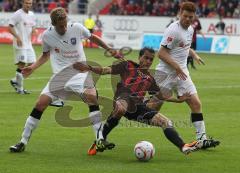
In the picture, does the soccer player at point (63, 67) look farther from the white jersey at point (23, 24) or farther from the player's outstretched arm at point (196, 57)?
the white jersey at point (23, 24)

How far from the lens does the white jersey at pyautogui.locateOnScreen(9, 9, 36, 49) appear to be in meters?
20.8

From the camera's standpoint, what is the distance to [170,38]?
12078 millimetres

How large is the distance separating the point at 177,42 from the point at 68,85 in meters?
1.95

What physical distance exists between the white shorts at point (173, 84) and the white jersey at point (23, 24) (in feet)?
28.9

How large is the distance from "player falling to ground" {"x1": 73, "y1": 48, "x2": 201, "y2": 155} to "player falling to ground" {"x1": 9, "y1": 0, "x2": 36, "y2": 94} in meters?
8.80

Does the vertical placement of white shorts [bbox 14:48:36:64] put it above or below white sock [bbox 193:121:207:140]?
below

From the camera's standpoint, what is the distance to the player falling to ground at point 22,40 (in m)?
20.3

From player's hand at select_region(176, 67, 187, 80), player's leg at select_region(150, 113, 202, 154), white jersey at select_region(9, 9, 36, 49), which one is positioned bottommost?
white jersey at select_region(9, 9, 36, 49)

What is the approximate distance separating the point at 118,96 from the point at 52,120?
13.3 ft

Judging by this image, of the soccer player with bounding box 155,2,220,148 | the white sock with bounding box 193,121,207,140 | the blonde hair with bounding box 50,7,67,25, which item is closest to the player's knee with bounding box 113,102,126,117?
the soccer player with bounding box 155,2,220,148

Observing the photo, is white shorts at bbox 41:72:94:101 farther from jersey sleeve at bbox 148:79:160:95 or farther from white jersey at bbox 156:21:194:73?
white jersey at bbox 156:21:194:73

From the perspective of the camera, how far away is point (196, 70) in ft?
95.6

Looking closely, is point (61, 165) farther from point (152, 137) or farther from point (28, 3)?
point (28, 3)

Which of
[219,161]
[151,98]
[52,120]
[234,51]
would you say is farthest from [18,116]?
[234,51]
